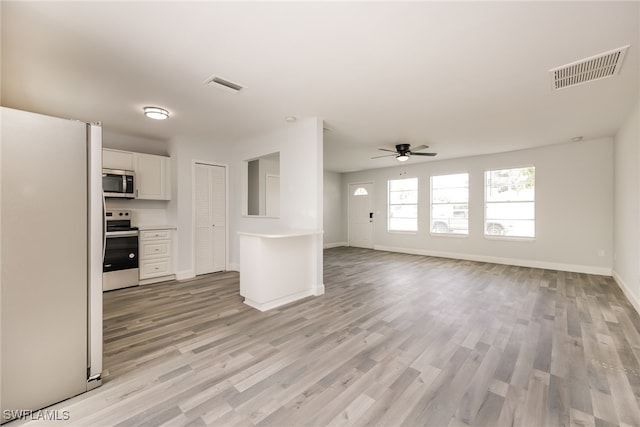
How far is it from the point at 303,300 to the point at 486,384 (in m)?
2.30

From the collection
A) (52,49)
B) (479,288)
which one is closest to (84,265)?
(52,49)

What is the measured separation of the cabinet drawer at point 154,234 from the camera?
4.51 meters

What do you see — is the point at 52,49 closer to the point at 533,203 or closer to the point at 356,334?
the point at 356,334

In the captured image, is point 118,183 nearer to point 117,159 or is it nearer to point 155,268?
point 117,159

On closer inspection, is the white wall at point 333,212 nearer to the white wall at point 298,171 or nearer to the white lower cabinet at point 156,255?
the white wall at point 298,171

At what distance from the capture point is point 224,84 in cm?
283

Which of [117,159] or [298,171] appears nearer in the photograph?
[298,171]

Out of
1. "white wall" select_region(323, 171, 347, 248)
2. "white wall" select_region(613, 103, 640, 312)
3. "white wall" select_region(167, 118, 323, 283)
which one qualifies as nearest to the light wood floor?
"white wall" select_region(613, 103, 640, 312)

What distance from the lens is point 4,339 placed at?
1.48 metres

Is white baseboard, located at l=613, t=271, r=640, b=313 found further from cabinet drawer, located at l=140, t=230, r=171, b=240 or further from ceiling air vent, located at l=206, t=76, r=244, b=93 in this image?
cabinet drawer, located at l=140, t=230, r=171, b=240

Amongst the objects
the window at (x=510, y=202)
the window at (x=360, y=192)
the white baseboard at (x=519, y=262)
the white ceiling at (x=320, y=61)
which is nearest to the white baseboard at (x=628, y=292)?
the white baseboard at (x=519, y=262)

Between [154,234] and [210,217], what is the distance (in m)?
1.01

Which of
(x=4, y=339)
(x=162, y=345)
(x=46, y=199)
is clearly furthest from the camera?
(x=162, y=345)

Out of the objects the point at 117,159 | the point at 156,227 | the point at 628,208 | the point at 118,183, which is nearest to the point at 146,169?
the point at 117,159
